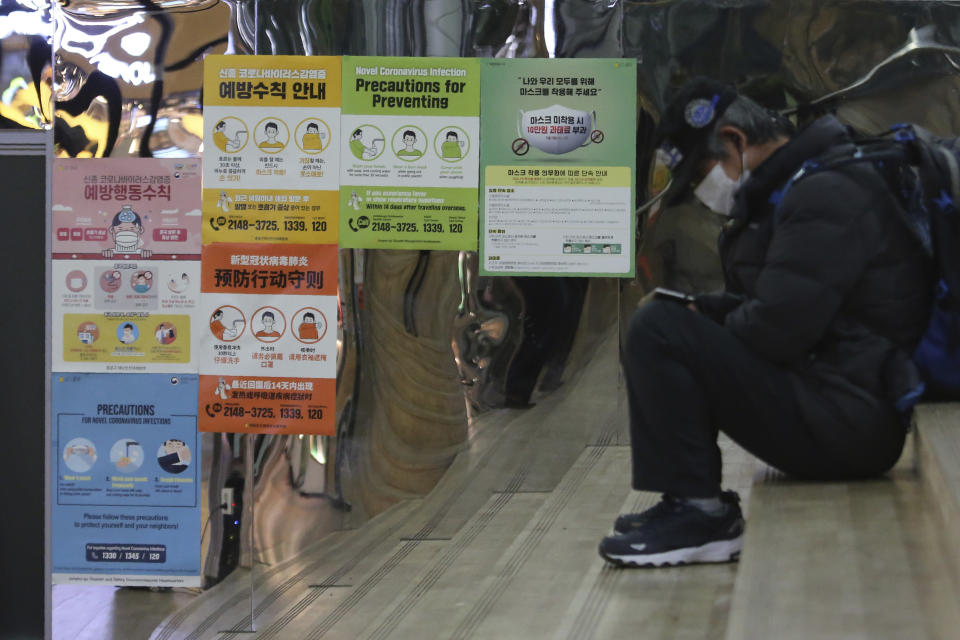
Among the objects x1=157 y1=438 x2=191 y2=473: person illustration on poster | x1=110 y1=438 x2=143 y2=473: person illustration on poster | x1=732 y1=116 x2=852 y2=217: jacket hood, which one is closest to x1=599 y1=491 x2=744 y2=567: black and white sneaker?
x1=732 y1=116 x2=852 y2=217: jacket hood

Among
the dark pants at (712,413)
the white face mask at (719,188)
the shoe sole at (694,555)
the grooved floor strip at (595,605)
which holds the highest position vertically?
the white face mask at (719,188)

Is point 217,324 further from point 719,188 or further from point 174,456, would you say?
point 719,188

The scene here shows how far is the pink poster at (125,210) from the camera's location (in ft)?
12.7

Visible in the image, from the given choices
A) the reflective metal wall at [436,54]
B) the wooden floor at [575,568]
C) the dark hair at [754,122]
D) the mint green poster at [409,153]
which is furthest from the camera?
the mint green poster at [409,153]

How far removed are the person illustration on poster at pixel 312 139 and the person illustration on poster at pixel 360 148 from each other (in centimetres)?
11

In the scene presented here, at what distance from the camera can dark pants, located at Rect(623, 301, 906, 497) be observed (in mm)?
2225

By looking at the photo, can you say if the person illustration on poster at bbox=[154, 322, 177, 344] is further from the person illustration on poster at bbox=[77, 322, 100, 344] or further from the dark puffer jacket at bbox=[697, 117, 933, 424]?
the dark puffer jacket at bbox=[697, 117, 933, 424]

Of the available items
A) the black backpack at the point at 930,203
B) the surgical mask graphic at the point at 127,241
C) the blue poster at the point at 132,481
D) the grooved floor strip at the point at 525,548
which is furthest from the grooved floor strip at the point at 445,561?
the surgical mask graphic at the point at 127,241

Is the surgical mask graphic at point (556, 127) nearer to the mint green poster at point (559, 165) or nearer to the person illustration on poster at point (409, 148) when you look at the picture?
the mint green poster at point (559, 165)

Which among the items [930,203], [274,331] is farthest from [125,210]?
[930,203]

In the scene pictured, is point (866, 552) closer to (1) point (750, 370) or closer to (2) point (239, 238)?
(1) point (750, 370)

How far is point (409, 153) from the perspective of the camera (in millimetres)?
3756

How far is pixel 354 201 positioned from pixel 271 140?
37cm

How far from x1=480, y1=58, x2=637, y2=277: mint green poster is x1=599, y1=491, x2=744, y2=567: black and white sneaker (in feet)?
4.97
